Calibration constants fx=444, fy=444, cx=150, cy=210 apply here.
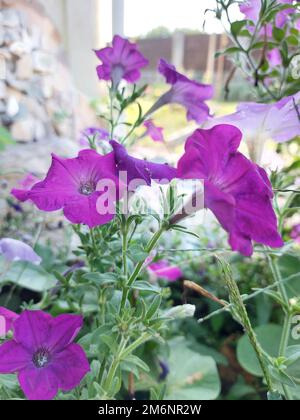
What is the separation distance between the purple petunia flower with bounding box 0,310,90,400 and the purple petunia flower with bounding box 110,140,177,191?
13 cm

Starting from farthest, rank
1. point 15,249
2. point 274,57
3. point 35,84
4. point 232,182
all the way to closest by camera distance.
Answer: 1. point 35,84
2. point 274,57
3. point 15,249
4. point 232,182

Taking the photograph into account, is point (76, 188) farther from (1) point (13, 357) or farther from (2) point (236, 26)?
(2) point (236, 26)

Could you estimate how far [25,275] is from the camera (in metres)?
0.68

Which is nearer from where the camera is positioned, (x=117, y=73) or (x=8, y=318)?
(x=8, y=318)

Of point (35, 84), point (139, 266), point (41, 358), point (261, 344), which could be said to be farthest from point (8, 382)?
point (35, 84)

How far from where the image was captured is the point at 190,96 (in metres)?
0.49

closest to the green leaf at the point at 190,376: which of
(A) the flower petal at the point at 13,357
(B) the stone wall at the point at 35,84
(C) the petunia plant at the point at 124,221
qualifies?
(C) the petunia plant at the point at 124,221

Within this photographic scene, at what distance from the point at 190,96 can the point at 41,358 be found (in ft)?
1.00

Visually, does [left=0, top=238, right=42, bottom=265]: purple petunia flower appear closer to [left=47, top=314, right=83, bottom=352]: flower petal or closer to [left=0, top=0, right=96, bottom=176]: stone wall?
[left=47, top=314, right=83, bottom=352]: flower petal

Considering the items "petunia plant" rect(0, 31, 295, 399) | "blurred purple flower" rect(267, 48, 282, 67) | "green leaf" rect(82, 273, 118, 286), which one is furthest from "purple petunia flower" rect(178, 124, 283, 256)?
"blurred purple flower" rect(267, 48, 282, 67)

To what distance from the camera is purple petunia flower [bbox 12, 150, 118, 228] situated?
0.33 meters

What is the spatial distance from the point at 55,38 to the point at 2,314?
2216mm

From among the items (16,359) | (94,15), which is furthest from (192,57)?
(16,359)
